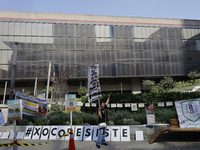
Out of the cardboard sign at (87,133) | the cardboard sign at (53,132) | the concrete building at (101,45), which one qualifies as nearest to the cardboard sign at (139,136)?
the cardboard sign at (87,133)

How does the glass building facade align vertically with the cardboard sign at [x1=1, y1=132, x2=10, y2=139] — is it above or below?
above

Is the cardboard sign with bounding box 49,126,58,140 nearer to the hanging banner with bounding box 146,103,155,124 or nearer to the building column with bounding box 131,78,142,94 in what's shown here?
the hanging banner with bounding box 146,103,155,124

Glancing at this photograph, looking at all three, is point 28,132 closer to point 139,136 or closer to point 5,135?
point 5,135

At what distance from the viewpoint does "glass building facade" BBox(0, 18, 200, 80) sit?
41188mm

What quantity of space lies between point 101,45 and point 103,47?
74cm

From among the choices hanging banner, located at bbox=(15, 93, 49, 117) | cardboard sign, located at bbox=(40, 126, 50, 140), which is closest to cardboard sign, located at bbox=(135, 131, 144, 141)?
cardboard sign, located at bbox=(40, 126, 50, 140)

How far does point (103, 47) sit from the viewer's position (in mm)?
43719

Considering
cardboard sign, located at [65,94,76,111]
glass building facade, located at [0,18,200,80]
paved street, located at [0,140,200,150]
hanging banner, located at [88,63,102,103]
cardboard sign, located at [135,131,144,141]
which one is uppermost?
glass building facade, located at [0,18,200,80]

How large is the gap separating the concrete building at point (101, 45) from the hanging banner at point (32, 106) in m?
32.4

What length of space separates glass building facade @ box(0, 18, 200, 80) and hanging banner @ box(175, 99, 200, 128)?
119 feet

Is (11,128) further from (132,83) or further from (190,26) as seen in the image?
(190,26)

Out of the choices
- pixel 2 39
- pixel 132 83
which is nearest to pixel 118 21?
pixel 132 83

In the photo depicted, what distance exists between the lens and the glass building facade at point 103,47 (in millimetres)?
41188

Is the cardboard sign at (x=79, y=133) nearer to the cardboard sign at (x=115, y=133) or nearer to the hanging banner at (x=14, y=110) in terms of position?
the cardboard sign at (x=115, y=133)
